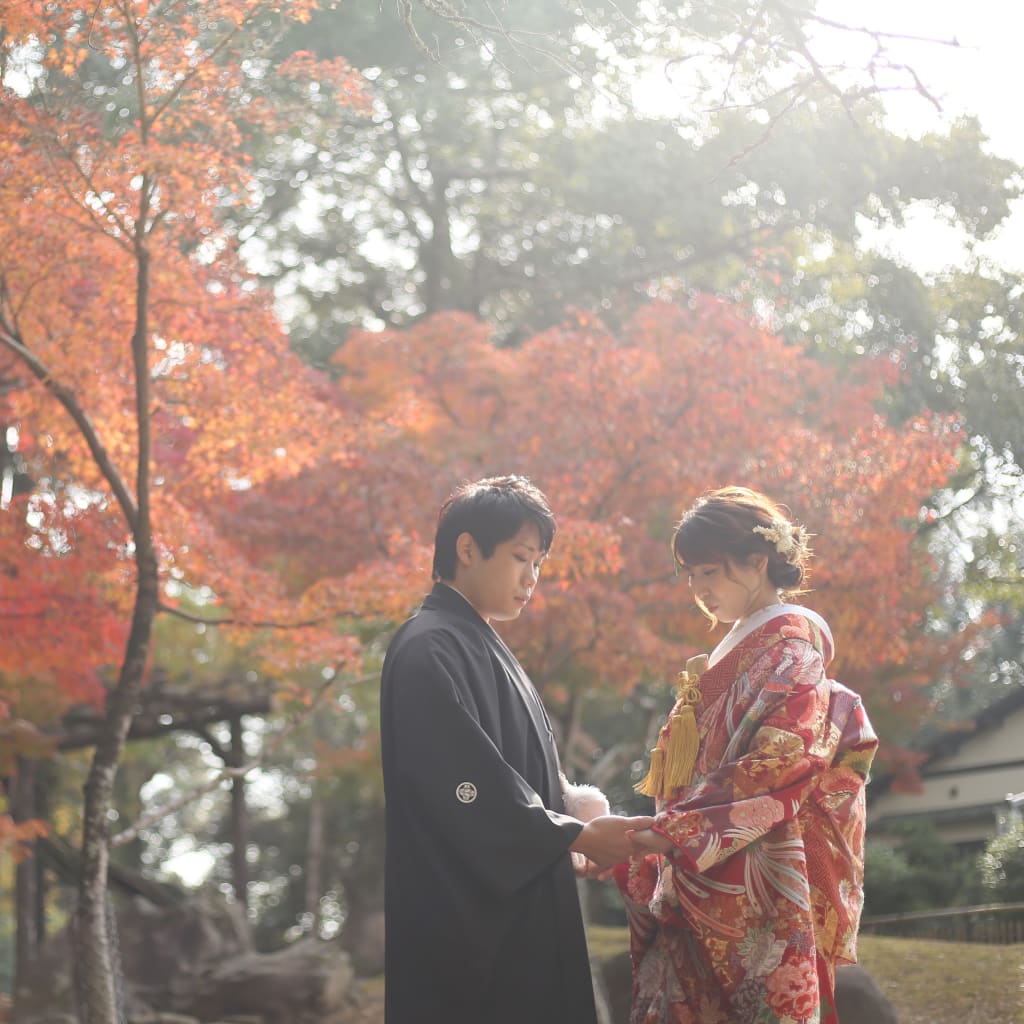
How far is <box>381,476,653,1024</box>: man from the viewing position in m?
2.89

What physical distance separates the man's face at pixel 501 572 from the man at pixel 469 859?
16 cm

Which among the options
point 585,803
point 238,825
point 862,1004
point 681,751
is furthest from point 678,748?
point 238,825

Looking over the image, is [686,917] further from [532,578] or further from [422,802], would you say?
[532,578]

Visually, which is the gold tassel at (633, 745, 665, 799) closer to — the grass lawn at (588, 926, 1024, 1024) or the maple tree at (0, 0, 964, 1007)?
the maple tree at (0, 0, 964, 1007)

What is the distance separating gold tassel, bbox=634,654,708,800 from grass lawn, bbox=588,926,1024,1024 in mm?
4522

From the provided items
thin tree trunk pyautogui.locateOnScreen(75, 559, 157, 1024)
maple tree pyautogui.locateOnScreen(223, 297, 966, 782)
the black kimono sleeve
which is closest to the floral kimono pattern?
the black kimono sleeve

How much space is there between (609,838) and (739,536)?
0.84 m

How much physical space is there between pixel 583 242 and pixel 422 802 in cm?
1188

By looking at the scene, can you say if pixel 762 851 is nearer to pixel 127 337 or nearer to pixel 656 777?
pixel 656 777

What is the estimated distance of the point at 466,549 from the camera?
3240mm

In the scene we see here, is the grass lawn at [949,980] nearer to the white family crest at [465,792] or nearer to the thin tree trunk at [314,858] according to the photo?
the white family crest at [465,792]

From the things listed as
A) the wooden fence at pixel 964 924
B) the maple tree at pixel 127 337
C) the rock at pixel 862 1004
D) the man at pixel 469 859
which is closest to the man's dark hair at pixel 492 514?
the man at pixel 469 859

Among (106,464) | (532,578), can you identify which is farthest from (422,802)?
(106,464)

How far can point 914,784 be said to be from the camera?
50.3ft
